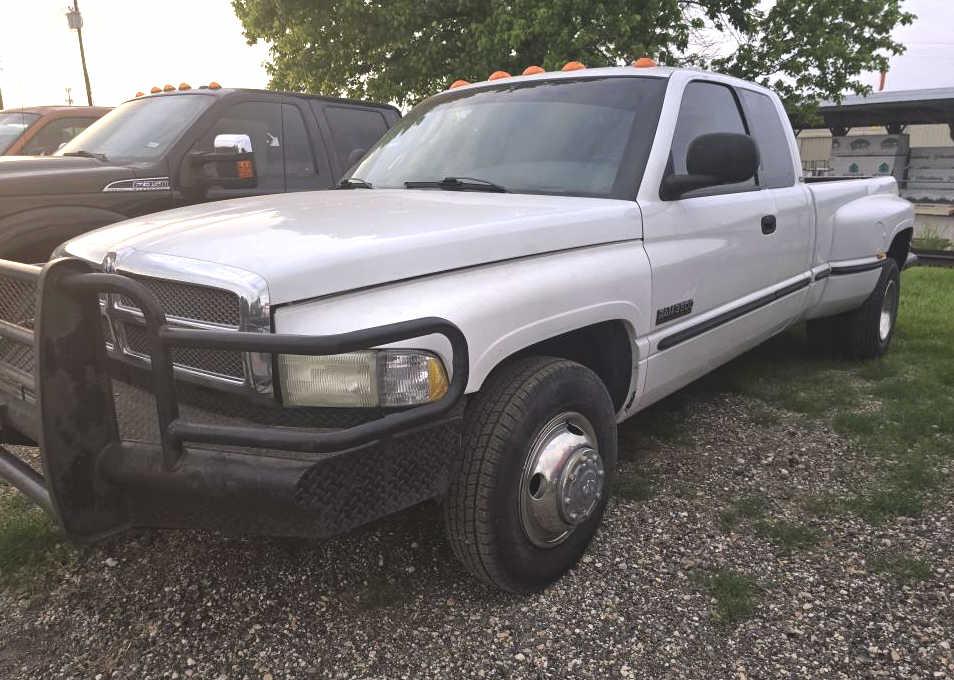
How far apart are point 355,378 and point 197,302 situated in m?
0.52

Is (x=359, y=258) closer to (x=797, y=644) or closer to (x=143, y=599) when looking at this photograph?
(x=143, y=599)

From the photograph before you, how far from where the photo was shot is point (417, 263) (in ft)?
A: 6.88

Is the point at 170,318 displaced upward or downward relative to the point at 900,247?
upward

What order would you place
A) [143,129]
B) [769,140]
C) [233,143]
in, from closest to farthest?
[769,140], [233,143], [143,129]

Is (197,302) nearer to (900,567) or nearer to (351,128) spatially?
(900,567)

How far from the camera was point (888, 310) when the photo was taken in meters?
5.33

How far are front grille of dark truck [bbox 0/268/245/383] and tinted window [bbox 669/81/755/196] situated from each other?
1918 mm

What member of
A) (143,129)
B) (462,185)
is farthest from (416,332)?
(143,129)

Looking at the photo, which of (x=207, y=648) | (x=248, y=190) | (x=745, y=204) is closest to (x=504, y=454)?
(x=207, y=648)

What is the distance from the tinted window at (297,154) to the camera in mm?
5684

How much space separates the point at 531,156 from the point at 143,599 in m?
2.19

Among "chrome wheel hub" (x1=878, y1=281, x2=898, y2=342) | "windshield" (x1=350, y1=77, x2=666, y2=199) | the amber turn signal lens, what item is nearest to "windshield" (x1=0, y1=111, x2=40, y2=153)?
the amber turn signal lens

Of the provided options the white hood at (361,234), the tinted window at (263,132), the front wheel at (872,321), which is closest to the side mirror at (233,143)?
the tinted window at (263,132)

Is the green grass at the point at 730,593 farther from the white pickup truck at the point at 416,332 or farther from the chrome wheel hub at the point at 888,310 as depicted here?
the chrome wheel hub at the point at 888,310
